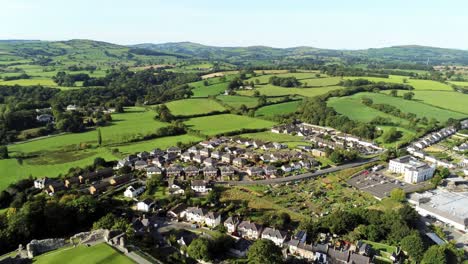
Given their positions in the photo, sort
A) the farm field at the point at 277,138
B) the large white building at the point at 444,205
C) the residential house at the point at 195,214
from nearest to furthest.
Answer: the residential house at the point at 195,214
the large white building at the point at 444,205
the farm field at the point at 277,138

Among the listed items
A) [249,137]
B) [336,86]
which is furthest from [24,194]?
[336,86]

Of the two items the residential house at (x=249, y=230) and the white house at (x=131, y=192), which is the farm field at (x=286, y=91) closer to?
the white house at (x=131, y=192)

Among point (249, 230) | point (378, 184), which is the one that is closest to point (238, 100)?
point (378, 184)

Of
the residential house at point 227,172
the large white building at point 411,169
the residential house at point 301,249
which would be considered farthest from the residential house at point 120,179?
the large white building at point 411,169

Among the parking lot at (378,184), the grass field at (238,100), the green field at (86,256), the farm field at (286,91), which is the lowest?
the parking lot at (378,184)

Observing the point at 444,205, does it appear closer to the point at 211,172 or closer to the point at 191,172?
the point at 211,172

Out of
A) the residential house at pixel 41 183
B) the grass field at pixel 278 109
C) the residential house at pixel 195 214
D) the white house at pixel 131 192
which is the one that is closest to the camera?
the residential house at pixel 195 214

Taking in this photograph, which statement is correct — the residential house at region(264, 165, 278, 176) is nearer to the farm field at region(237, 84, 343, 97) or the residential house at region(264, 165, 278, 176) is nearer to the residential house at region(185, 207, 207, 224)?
the residential house at region(185, 207, 207, 224)
